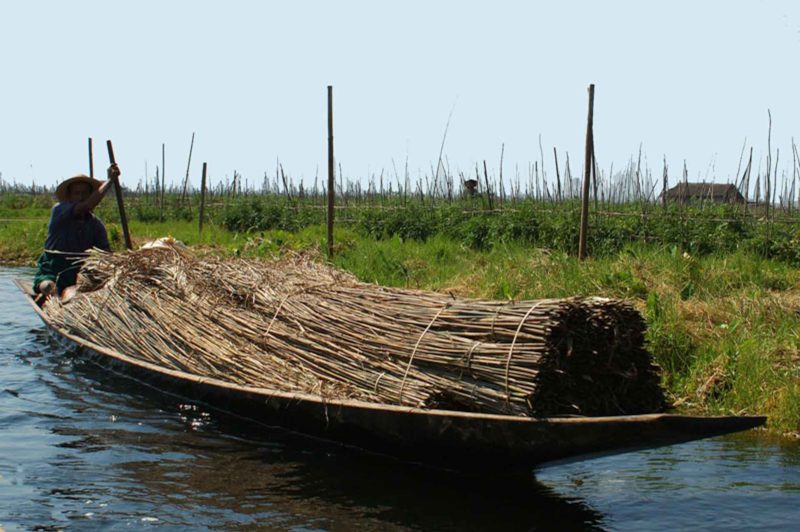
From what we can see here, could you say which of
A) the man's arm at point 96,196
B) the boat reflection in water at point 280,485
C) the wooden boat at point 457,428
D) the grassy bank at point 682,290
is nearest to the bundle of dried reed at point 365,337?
the wooden boat at point 457,428

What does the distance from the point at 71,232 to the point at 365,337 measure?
4.69 meters

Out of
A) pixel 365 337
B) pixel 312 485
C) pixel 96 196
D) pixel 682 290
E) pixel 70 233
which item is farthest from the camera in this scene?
pixel 70 233

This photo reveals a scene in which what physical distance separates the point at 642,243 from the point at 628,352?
6.29 metres

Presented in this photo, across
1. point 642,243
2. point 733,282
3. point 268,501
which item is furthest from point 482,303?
point 642,243

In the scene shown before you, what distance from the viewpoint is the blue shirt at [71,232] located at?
8.63 m

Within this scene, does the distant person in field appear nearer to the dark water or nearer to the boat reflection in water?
the dark water

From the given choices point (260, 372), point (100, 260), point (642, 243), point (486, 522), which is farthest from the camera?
point (642, 243)

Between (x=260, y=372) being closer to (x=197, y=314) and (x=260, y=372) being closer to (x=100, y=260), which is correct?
(x=197, y=314)

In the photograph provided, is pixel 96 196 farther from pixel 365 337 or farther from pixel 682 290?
pixel 682 290

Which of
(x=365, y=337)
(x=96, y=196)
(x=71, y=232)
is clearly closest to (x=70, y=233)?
(x=71, y=232)

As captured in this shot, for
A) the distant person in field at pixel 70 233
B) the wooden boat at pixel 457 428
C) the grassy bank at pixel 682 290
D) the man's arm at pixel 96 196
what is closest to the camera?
the wooden boat at pixel 457 428

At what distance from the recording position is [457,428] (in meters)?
4.45

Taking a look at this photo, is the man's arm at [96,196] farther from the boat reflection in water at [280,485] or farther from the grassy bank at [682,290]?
the boat reflection in water at [280,485]

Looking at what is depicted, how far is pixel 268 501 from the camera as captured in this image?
4.68m
